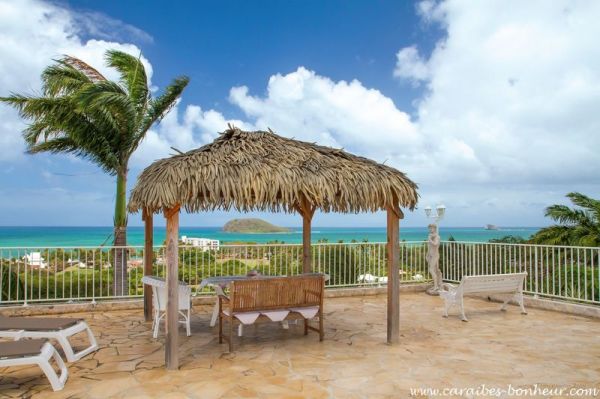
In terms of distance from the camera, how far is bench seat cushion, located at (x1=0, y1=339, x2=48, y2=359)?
3.71 m

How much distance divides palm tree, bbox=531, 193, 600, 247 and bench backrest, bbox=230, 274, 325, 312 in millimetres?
8979

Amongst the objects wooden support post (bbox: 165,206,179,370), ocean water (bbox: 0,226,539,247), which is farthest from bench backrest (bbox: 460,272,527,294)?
ocean water (bbox: 0,226,539,247)

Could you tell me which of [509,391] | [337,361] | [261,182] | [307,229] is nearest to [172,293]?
[261,182]

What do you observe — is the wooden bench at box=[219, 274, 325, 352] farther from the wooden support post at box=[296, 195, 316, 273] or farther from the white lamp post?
the white lamp post

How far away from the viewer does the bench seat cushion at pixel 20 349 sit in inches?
146

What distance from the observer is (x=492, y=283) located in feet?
24.2

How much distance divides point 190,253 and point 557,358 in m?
6.35

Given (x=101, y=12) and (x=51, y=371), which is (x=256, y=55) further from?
(x=51, y=371)

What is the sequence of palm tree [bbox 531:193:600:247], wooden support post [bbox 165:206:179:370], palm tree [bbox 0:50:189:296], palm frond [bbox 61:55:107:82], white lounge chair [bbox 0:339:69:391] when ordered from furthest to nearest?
palm tree [bbox 531:193:600:247]
palm frond [bbox 61:55:107:82]
palm tree [bbox 0:50:189:296]
wooden support post [bbox 165:206:179:370]
white lounge chair [bbox 0:339:69:391]

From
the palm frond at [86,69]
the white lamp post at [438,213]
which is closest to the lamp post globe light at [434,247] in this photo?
the white lamp post at [438,213]

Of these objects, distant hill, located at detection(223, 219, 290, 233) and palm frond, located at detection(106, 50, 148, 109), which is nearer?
palm frond, located at detection(106, 50, 148, 109)

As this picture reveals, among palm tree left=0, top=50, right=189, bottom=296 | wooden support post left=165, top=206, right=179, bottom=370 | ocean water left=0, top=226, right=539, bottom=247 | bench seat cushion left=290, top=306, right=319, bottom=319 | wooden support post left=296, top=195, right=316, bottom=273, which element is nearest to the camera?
wooden support post left=165, top=206, right=179, bottom=370

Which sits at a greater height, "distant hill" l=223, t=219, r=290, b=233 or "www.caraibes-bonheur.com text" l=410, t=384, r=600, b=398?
"distant hill" l=223, t=219, r=290, b=233

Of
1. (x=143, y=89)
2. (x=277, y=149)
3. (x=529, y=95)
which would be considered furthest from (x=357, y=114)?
(x=277, y=149)
